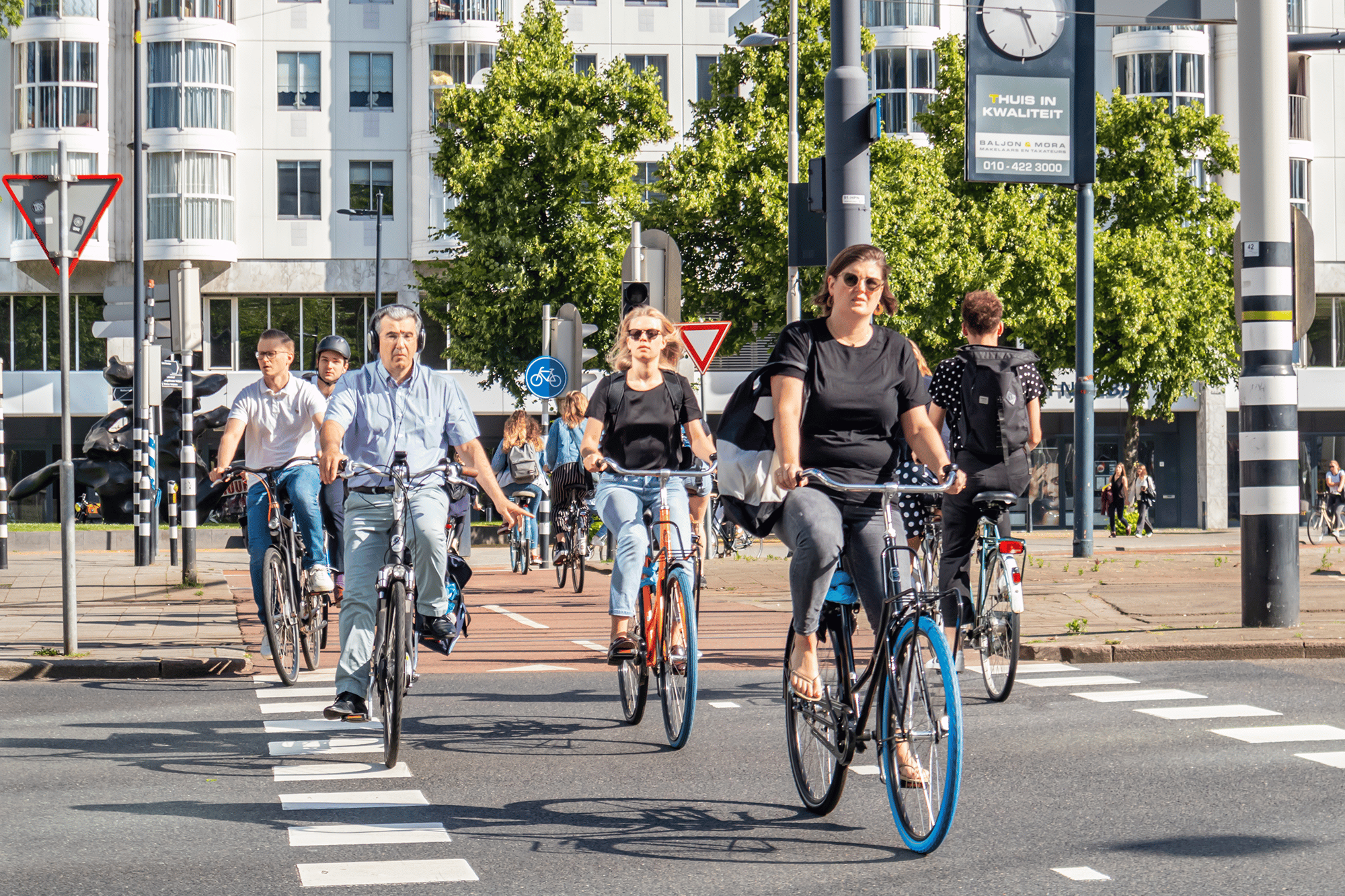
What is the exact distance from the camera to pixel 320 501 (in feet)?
31.9

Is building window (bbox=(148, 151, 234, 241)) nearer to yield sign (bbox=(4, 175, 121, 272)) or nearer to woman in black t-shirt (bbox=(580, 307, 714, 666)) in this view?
yield sign (bbox=(4, 175, 121, 272))

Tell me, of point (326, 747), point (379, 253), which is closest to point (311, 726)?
point (326, 747)

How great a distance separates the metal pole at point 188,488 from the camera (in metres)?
15.9

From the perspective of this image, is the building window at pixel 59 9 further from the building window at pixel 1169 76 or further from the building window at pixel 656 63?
the building window at pixel 1169 76

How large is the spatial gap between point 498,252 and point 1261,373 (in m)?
25.1

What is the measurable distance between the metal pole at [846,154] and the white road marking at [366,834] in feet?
22.0

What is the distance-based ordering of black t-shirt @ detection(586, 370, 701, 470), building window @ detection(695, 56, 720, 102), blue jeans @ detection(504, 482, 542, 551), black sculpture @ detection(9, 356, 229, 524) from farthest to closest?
building window @ detection(695, 56, 720, 102) < black sculpture @ detection(9, 356, 229, 524) < blue jeans @ detection(504, 482, 542, 551) < black t-shirt @ detection(586, 370, 701, 470)

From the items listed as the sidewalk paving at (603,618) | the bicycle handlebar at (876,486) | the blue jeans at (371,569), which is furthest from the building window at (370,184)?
the bicycle handlebar at (876,486)

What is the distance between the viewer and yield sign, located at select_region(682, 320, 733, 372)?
1855 cm

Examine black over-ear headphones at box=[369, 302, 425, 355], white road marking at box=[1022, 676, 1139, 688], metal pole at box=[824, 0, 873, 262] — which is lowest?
white road marking at box=[1022, 676, 1139, 688]

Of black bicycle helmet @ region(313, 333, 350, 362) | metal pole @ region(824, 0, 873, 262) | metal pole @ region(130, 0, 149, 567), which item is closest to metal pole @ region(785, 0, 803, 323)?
metal pole @ region(130, 0, 149, 567)

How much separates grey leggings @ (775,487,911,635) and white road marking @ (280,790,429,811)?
5.12ft

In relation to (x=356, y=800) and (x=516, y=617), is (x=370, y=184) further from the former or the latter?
(x=356, y=800)

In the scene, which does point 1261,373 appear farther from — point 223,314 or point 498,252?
point 223,314
